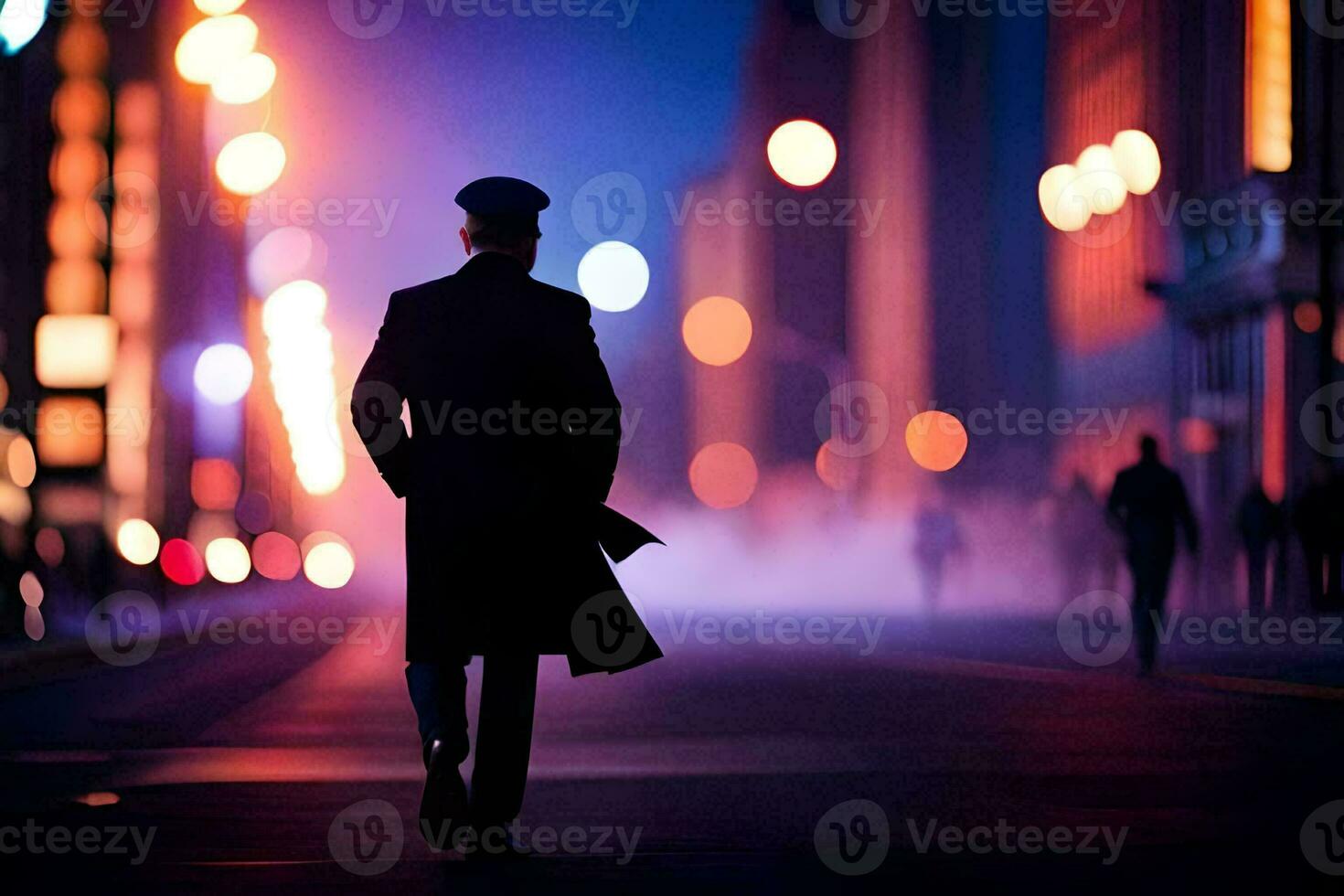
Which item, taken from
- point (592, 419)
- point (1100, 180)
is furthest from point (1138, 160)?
point (592, 419)

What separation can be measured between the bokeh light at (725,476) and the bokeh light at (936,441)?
127 ft

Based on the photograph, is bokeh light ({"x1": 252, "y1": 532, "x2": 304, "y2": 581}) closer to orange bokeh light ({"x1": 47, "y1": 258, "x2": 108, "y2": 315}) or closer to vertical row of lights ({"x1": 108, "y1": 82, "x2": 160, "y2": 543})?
vertical row of lights ({"x1": 108, "y1": 82, "x2": 160, "y2": 543})

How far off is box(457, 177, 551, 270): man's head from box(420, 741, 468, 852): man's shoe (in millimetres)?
1441

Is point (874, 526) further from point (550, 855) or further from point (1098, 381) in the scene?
point (550, 855)

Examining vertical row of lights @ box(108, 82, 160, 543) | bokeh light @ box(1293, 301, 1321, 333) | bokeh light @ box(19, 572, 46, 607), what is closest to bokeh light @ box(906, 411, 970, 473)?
vertical row of lights @ box(108, 82, 160, 543)

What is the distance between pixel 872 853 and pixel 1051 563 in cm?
3812

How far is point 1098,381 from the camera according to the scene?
40.7 m

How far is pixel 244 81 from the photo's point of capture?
2850 cm

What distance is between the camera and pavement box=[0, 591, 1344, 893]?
5473 millimetres

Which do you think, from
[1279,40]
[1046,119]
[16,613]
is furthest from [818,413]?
[16,613]

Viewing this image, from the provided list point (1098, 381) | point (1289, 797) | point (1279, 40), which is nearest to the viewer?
point (1289, 797)

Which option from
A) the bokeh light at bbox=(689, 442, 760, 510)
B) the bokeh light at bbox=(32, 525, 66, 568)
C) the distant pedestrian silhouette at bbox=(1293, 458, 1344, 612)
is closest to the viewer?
the distant pedestrian silhouette at bbox=(1293, 458, 1344, 612)

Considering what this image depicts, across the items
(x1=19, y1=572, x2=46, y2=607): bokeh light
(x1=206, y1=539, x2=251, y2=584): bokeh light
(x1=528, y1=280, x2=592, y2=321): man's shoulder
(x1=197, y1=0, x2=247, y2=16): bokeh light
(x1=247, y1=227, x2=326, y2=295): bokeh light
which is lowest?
(x1=206, y1=539, x2=251, y2=584): bokeh light

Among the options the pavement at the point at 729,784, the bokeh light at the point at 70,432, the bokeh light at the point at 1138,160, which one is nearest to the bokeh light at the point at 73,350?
the bokeh light at the point at 70,432
